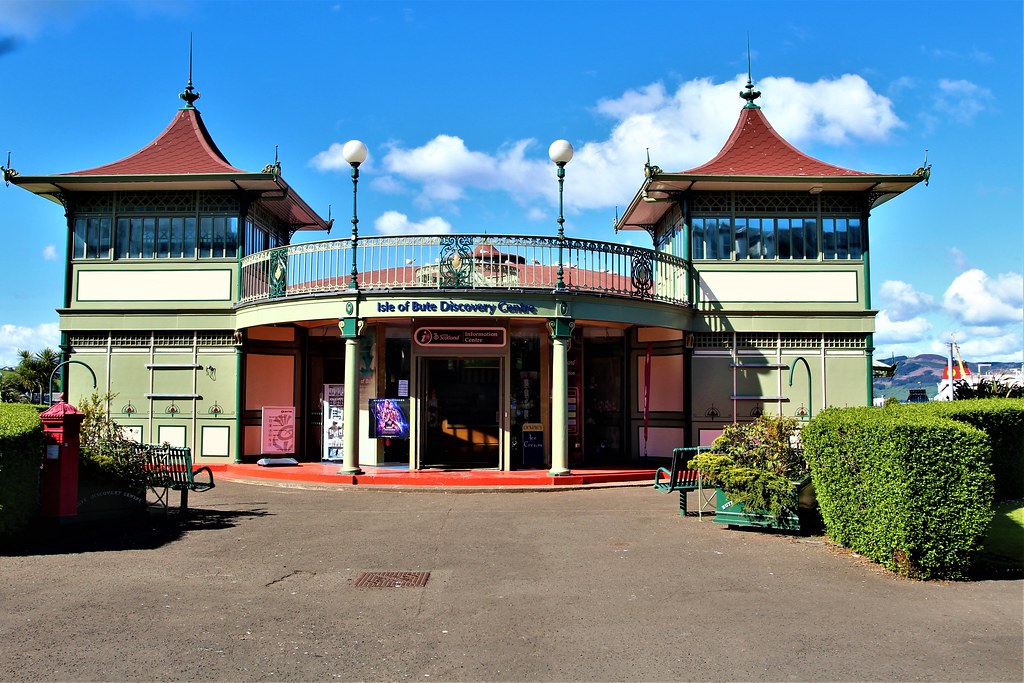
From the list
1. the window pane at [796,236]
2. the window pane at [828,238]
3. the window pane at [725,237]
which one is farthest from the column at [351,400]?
the window pane at [828,238]

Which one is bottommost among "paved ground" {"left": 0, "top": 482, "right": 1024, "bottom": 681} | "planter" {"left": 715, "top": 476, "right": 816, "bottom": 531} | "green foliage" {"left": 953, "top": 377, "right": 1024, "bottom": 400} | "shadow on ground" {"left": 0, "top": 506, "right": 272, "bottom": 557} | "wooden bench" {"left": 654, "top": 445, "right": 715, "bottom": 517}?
"paved ground" {"left": 0, "top": 482, "right": 1024, "bottom": 681}

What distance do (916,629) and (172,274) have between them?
1714 cm

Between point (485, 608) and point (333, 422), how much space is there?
11.6m

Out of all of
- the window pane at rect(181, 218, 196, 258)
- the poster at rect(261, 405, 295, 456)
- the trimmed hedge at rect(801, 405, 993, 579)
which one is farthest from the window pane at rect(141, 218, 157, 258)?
the trimmed hedge at rect(801, 405, 993, 579)

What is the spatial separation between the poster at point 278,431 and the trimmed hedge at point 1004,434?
42.7 feet

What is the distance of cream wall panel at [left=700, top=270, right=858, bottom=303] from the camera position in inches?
739

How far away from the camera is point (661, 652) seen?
5.79m

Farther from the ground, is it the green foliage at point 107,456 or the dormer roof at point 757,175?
the dormer roof at point 757,175

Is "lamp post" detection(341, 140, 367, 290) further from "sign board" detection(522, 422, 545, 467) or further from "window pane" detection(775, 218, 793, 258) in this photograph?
"window pane" detection(775, 218, 793, 258)

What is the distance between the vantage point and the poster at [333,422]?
17953mm

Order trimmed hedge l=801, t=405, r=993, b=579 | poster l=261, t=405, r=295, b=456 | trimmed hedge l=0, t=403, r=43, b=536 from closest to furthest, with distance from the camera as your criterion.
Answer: trimmed hedge l=801, t=405, r=993, b=579 → trimmed hedge l=0, t=403, r=43, b=536 → poster l=261, t=405, r=295, b=456

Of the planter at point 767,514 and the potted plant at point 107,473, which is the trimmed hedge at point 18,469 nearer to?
the potted plant at point 107,473

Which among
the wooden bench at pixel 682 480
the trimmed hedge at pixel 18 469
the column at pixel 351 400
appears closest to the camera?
the trimmed hedge at pixel 18 469

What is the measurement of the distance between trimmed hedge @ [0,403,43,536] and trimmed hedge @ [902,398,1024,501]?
420 inches
